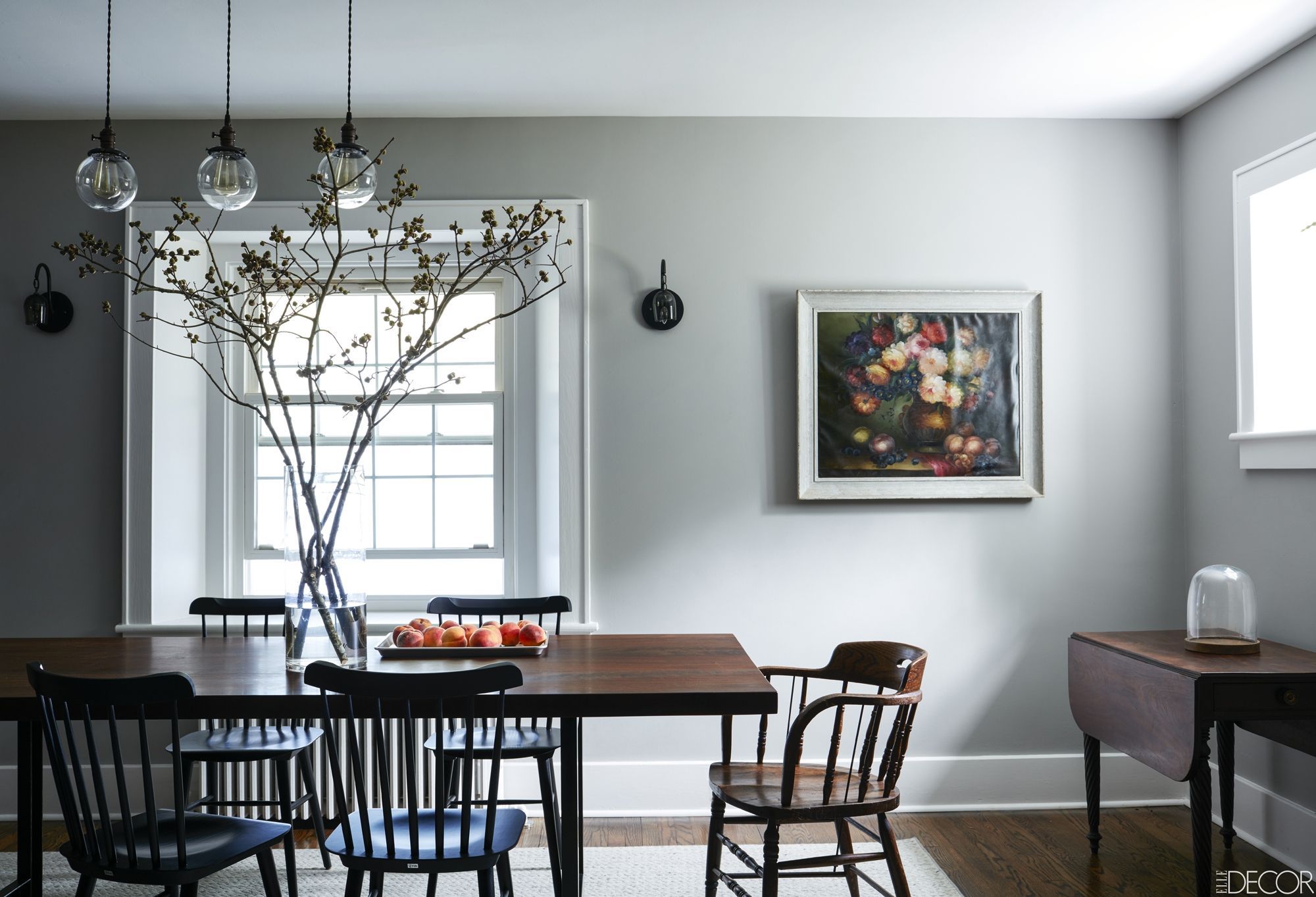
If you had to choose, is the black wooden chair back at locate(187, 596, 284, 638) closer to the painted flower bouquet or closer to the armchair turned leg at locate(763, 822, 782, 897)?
the armchair turned leg at locate(763, 822, 782, 897)

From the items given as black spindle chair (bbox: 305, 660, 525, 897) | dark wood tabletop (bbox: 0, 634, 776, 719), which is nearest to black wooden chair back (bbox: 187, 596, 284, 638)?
dark wood tabletop (bbox: 0, 634, 776, 719)

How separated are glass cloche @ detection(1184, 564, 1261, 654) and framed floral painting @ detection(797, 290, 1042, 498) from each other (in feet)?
2.47

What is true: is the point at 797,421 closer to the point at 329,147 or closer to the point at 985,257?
the point at 985,257

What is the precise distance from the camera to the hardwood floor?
2994mm

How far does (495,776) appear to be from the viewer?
1956 mm

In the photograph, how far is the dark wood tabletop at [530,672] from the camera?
209 cm

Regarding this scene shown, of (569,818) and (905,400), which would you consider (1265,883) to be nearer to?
(905,400)

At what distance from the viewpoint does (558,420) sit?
3746 millimetres

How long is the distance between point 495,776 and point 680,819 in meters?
1.82

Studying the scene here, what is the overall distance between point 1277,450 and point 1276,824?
46.6 inches

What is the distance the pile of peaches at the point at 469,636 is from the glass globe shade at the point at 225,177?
3.67 feet

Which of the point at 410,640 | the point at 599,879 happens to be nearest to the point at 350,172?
the point at 410,640

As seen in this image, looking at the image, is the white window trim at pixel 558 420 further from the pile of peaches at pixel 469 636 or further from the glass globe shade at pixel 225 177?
the glass globe shade at pixel 225 177

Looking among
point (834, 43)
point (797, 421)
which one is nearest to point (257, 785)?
point (797, 421)
